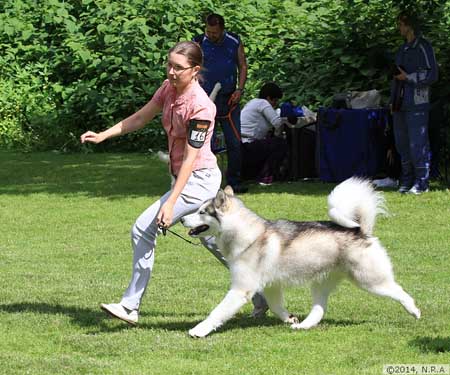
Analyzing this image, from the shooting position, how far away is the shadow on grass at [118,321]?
6582mm

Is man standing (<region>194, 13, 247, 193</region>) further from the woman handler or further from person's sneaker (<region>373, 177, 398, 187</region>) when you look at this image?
the woman handler

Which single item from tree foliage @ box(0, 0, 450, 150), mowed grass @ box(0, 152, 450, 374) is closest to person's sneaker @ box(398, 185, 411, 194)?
mowed grass @ box(0, 152, 450, 374)

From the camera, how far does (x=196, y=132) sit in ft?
20.2

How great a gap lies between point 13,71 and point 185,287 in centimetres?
1180

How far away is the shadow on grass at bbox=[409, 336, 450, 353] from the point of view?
19.0ft

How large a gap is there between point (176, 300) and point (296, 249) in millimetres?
1424

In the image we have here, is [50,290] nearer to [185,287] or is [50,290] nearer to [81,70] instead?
[185,287]

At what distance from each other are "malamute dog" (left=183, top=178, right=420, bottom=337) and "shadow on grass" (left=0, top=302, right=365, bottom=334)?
327 millimetres

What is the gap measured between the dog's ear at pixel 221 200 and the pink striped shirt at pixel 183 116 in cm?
26

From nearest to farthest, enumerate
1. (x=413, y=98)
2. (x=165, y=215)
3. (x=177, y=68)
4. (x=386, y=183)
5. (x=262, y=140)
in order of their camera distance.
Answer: (x=165, y=215)
(x=177, y=68)
(x=413, y=98)
(x=386, y=183)
(x=262, y=140)

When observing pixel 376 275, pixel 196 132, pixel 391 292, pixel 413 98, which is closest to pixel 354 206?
pixel 376 275
